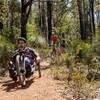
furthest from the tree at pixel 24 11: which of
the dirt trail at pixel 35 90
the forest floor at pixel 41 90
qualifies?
the forest floor at pixel 41 90

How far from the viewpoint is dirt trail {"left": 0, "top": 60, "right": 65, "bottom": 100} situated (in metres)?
8.55

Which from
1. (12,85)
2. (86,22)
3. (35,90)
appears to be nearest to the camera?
(35,90)

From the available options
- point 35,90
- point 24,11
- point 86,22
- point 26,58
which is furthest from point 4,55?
point 86,22

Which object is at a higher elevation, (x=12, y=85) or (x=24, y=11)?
(x=24, y=11)

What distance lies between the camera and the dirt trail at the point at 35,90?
28.0 feet

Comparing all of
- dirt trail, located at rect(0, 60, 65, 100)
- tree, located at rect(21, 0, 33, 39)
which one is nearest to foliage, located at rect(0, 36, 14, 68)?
dirt trail, located at rect(0, 60, 65, 100)

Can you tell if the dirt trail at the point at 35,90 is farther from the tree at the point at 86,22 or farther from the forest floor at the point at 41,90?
the tree at the point at 86,22

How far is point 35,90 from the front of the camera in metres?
9.07

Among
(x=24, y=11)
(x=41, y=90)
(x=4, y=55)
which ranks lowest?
(x=41, y=90)

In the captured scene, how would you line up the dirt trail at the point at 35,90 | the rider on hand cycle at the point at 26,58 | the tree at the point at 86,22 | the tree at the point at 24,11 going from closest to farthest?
the dirt trail at the point at 35,90
the rider on hand cycle at the point at 26,58
the tree at the point at 24,11
the tree at the point at 86,22

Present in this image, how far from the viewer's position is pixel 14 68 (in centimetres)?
985

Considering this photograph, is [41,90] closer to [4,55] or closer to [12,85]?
[12,85]

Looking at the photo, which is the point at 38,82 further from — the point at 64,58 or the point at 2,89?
the point at 64,58

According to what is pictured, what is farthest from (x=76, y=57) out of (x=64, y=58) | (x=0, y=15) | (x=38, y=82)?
(x=0, y=15)
